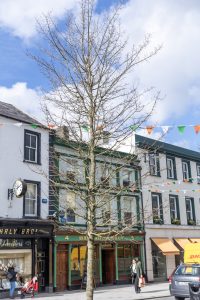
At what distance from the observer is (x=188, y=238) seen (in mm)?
33344

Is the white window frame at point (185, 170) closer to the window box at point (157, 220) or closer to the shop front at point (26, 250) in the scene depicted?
the window box at point (157, 220)

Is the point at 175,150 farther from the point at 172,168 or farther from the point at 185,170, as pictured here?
the point at 185,170

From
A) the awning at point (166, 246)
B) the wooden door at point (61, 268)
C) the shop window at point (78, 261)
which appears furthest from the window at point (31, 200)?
the awning at point (166, 246)

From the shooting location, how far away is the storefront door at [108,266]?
2753 cm

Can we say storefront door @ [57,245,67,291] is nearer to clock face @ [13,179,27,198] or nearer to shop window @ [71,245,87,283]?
shop window @ [71,245,87,283]

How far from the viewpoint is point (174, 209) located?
33188mm

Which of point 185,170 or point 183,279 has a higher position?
point 185,170

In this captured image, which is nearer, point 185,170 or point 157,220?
point 157,220

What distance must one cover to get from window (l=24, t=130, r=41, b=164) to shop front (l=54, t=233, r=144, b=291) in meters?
4.79

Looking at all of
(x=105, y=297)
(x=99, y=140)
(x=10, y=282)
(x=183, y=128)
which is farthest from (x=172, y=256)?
(x=99, y=140)

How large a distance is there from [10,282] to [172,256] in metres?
14.9

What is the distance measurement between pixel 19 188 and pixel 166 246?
525 inches

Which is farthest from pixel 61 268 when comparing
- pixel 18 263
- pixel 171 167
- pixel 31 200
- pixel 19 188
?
pixel 171 167

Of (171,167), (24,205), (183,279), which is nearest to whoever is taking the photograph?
(183,279)
